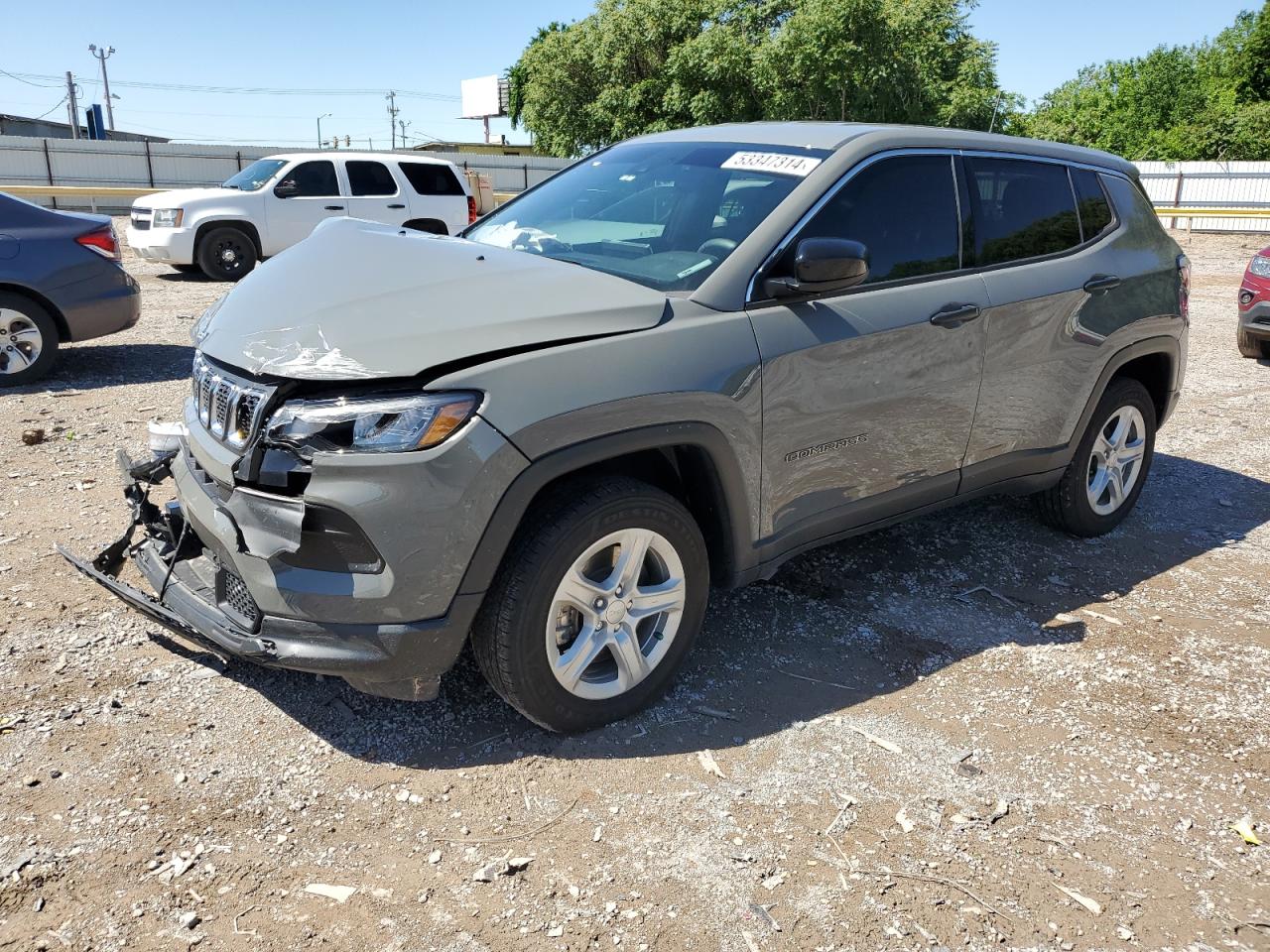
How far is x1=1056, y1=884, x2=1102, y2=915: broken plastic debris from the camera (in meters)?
2.61

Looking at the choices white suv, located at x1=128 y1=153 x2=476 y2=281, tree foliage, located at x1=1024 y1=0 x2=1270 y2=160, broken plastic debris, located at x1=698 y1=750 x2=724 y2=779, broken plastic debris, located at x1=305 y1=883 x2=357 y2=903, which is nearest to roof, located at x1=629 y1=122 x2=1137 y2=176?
broken plastic debris, located at x1=698 y1=750 x2=724 y2=779

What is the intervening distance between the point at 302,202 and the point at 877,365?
40.0ft

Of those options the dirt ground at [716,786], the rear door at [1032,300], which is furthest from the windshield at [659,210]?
the dirt ground at [716,786]

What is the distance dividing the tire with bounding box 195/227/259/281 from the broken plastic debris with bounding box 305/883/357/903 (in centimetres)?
1251

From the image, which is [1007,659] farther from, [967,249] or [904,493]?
[967,249]

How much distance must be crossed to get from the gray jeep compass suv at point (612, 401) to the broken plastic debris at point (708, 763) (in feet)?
0.90

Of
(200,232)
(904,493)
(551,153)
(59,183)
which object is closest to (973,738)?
(904,493)

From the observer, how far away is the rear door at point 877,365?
340 centimetres

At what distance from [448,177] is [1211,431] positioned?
1094cm

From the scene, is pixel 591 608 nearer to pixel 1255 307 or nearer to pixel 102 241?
pixel 102 241

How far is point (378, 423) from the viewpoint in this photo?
267 centimetres

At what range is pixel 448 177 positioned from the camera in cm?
1470

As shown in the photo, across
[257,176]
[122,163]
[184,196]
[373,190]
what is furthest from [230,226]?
[122,163]

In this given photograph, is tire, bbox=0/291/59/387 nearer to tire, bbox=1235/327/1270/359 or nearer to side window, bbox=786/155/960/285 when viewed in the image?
side window, bbox=786/155/960/285
